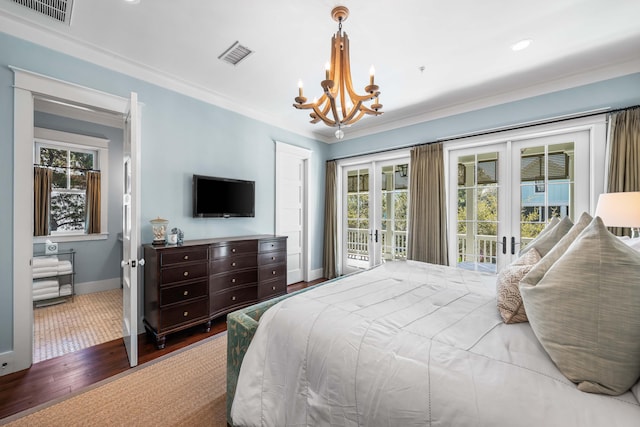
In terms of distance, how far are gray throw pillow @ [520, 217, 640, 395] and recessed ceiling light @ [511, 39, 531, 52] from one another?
7.20ft

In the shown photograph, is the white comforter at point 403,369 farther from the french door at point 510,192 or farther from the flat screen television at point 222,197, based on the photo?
the flat screen television at point 222,197

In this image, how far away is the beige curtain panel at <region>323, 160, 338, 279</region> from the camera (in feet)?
16.0

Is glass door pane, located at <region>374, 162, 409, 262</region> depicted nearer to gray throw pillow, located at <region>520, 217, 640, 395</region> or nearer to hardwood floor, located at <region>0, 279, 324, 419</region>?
hardwood floor, located at <region>0, 279, 324, 419</region>

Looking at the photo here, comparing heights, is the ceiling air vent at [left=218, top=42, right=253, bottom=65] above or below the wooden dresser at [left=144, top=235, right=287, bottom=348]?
above

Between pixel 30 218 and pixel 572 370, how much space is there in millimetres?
3616

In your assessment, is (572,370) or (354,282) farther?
(354,282)

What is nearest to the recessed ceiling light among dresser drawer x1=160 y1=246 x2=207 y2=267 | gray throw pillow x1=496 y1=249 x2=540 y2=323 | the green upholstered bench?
gray throw pillow x1=496 y1=249 x2=540 y2=323

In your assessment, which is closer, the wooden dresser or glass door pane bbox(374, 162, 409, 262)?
the wooden dresser

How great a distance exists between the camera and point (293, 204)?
462 centimetres

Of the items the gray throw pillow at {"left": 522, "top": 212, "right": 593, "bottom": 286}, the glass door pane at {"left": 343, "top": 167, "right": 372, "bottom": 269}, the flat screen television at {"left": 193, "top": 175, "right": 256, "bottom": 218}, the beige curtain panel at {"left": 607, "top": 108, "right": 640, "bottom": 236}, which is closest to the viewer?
the gray throw pillow at {"left": 522, "top": 212, "right": 593, "bottom": 286}

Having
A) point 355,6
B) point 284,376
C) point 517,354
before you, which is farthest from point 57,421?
point 355,6

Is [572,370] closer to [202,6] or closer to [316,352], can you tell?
[316,352]

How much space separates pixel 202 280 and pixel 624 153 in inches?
174

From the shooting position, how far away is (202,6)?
1951 mm
